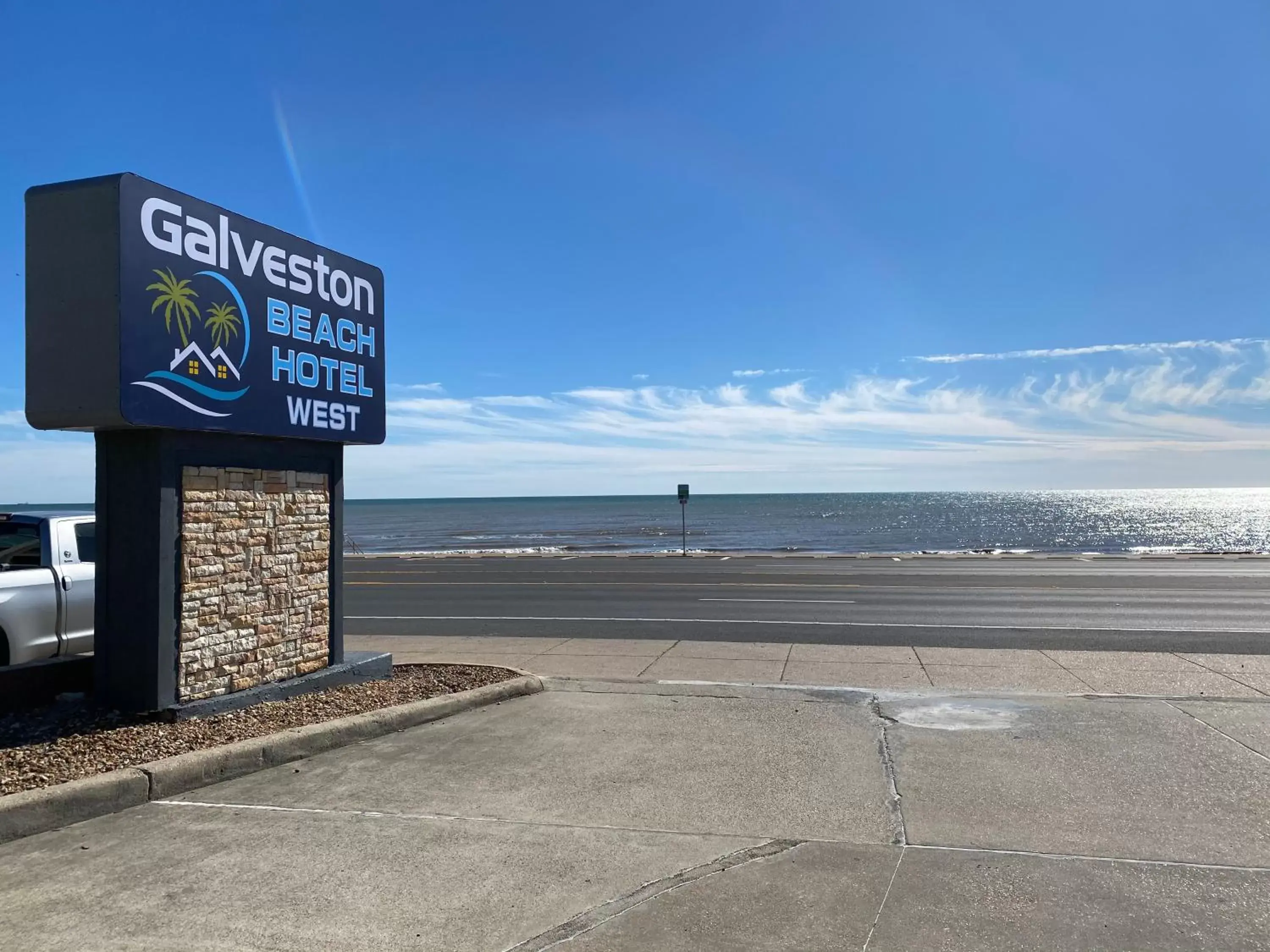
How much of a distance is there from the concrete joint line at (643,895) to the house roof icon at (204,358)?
480 centimetres

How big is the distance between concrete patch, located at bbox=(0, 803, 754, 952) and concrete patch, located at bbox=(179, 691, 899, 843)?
0.27m

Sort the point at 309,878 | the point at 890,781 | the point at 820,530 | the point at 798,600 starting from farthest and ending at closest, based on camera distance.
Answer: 1. the point at 820,530
2. the point at 798,600
3. the point at 890,781
4. the point at 309,878

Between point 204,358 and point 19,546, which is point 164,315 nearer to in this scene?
point 204,358

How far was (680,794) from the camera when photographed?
545 cm

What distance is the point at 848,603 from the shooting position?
16641mm

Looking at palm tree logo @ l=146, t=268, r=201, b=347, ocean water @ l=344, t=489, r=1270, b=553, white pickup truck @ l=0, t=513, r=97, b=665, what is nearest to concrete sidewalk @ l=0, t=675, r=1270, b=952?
palm tree logo @ l=146, t=268, r=201, b=347

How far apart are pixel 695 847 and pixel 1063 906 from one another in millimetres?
1704

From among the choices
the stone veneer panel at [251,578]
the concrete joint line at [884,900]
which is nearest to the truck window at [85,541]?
the stone veneer panel at [251,578]

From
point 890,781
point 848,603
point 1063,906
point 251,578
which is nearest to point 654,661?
point 251,578

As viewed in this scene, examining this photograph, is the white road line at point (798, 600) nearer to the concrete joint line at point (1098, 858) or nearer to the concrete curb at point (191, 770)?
the concrete curb at point (191, 770)

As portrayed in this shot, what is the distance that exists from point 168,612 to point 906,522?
91.4 meters

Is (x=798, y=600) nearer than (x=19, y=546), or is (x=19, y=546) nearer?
(x=19, y=546)

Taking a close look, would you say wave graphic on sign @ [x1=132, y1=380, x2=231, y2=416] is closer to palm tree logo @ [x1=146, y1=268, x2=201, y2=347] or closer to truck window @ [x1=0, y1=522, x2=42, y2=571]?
palm tree logo @ [x1=146, y1=268, x2=201, y2=347]

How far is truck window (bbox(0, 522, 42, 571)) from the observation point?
7996 mm
